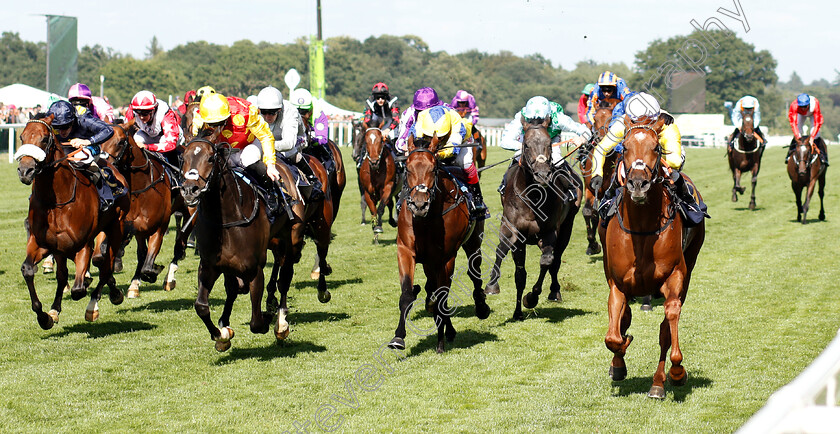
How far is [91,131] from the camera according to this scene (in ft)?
30.4

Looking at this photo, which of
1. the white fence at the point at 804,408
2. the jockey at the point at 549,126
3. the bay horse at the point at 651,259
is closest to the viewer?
the white fence at the point at 804,408

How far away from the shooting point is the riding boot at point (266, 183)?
8039mm

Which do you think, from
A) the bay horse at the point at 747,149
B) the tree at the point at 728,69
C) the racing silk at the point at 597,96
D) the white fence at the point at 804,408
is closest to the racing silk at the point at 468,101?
the bay horse at the point at 747,149

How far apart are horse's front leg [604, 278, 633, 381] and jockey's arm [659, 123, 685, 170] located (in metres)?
0.93

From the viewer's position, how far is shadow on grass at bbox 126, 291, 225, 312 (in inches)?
A: 393

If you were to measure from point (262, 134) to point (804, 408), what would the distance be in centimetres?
609

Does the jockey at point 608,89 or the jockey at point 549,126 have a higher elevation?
the jockey at point 608,89

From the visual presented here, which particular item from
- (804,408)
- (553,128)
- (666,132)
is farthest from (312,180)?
(804,408)

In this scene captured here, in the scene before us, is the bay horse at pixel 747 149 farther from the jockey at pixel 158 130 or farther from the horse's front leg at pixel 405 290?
the horse's front leg at pixel 405 290

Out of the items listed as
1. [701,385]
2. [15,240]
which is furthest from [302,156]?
[15,240]

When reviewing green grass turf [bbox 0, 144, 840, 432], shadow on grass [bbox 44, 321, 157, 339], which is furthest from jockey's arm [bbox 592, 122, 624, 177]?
shadow on grass [bbox 44, 321, 157, 339]

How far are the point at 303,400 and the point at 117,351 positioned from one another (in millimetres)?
2369

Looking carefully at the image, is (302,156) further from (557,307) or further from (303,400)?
(303,400)

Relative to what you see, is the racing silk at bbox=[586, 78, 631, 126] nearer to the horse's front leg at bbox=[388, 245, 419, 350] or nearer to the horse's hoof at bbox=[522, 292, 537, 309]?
the horse's hoof at bbox=[522, 292, 537, 309]
